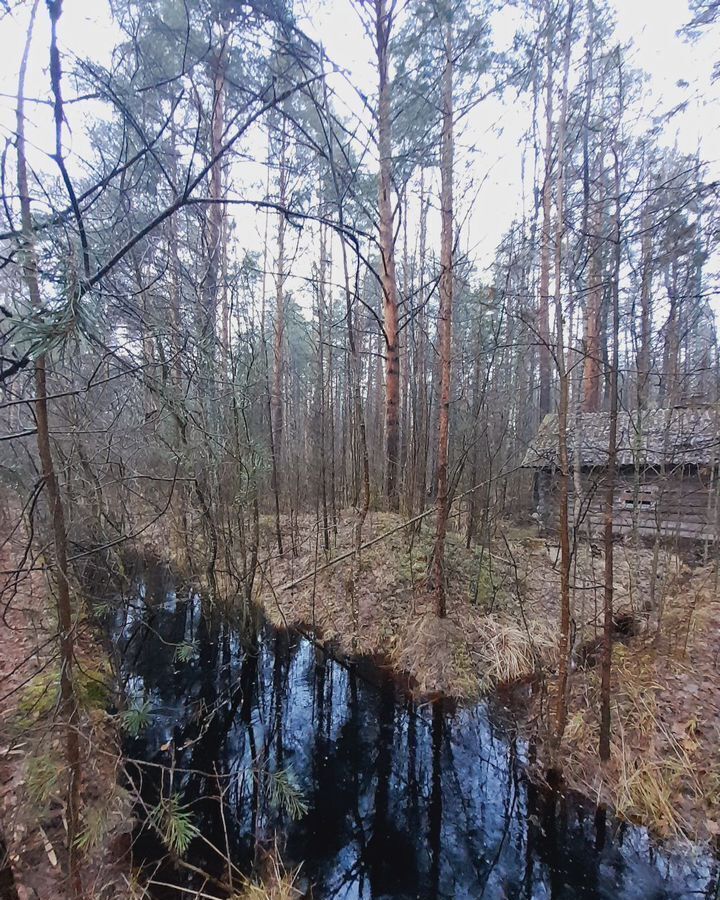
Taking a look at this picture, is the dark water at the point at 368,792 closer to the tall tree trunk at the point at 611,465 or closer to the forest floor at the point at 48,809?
the forest floor at the point at 48,809

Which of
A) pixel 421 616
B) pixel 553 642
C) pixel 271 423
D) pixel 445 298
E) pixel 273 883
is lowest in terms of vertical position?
pixel 273 883

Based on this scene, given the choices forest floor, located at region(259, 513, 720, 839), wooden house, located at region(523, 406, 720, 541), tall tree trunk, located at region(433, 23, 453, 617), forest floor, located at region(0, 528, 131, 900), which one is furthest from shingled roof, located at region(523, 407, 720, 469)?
forest floor, located at region(0, 528, 131, 900)

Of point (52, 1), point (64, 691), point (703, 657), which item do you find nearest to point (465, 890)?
point (64, 691)

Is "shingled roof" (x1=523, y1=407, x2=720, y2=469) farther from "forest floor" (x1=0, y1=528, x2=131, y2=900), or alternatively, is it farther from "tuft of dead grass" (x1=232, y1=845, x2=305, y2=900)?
"forest floor" (x1=0, y1=528, x2=131, y2=900)

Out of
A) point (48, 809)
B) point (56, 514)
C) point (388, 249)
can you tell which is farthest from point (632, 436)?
point (48, 809)

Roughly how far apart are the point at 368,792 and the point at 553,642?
309 centimetres

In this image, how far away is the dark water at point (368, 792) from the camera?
10.9 feet

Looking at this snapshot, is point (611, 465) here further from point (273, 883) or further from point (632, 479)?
point (632, 479)

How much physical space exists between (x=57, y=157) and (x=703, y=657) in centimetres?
685

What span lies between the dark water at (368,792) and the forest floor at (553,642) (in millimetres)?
320

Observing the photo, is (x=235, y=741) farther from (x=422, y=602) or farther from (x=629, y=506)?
(x=629, y=506)

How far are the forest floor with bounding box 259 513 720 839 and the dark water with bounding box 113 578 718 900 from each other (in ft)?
1.05

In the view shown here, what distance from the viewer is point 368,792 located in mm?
4199

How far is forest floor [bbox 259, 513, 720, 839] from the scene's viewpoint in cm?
382
